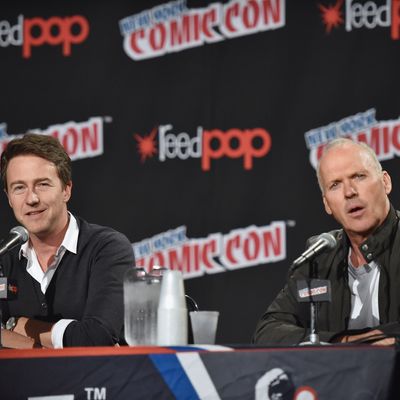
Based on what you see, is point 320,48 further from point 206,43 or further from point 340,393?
point 340,393


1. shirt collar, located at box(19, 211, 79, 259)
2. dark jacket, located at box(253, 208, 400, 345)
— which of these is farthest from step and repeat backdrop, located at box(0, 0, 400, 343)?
dark jacket, located at box(253, 208, 400, 345)

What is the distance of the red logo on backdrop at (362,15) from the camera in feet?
14.0

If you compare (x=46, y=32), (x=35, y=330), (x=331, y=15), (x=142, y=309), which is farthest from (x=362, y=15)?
(x=142, y=309)

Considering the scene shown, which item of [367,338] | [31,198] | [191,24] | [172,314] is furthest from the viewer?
[191,24]

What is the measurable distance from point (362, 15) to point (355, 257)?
6.41ft

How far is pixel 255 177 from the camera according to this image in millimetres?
4293

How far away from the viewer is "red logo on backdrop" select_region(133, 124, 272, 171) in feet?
14.1

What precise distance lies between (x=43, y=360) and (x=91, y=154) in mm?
2899

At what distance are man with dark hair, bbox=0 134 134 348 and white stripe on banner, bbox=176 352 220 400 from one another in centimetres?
104

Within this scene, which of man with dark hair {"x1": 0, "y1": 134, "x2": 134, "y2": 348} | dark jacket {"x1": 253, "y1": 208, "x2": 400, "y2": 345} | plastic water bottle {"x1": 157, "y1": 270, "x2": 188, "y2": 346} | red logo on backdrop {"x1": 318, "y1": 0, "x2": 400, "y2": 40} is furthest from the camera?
red logo on backdrop {"x1": 318, "y1": 0, "x2": 400, "y2": 40}

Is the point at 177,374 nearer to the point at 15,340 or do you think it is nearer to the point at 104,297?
the point at 15,340

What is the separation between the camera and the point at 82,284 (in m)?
2.74

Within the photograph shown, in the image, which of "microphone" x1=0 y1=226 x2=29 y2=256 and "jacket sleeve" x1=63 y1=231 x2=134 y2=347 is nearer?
"microphone" x1=0 y1=226 x2=29 y2=256

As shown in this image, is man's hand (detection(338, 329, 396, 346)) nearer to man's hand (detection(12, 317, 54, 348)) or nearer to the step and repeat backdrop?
man's hand (detection(12, 317, 54, 348))
